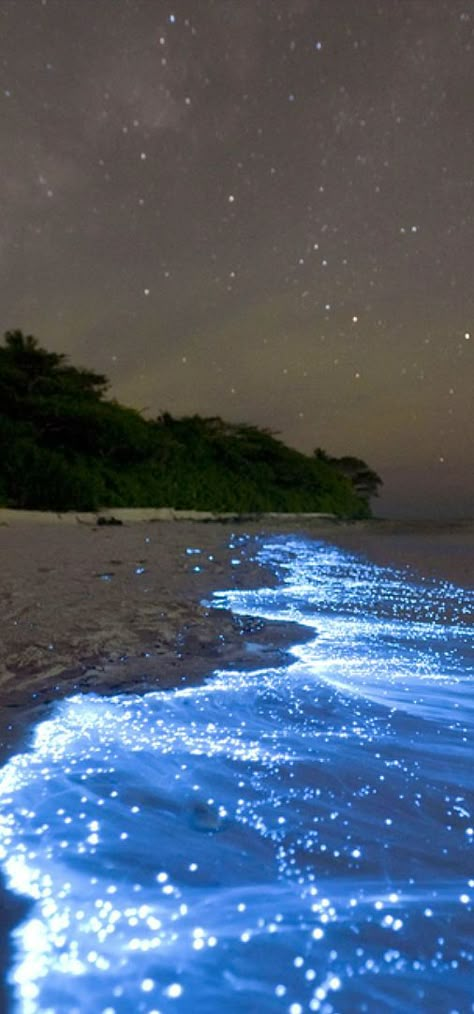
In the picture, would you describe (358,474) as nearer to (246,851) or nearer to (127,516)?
(127,516)

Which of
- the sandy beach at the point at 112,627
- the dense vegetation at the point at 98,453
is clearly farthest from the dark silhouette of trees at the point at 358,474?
the sandy beach at the point at 112,627

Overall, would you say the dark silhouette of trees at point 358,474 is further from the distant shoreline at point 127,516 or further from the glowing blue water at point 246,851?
the glowing blue water at point 246,851

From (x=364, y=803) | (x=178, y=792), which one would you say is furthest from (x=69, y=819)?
(x=364, y=803)

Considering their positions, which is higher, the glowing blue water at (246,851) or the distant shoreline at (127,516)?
the distant shoreline at (127,516)

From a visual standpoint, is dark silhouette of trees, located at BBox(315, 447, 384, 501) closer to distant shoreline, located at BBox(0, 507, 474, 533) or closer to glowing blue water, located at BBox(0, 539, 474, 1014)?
distant shoreline, located at BBox(0, 507, 474, 533)

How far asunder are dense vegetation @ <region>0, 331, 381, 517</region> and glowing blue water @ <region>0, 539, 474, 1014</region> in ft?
39.5

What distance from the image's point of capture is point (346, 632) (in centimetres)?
275

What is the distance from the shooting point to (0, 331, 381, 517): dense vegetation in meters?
13.8

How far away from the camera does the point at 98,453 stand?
54.6 ft

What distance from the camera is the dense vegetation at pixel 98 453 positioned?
13844 mm

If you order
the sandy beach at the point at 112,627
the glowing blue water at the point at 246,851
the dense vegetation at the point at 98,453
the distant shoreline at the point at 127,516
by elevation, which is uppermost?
the dense vegetation at the point at 98,453

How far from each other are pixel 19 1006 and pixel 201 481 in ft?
63.9

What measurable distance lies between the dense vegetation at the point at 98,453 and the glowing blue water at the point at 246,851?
39.5ft

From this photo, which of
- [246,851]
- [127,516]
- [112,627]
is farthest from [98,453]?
[246,851]
